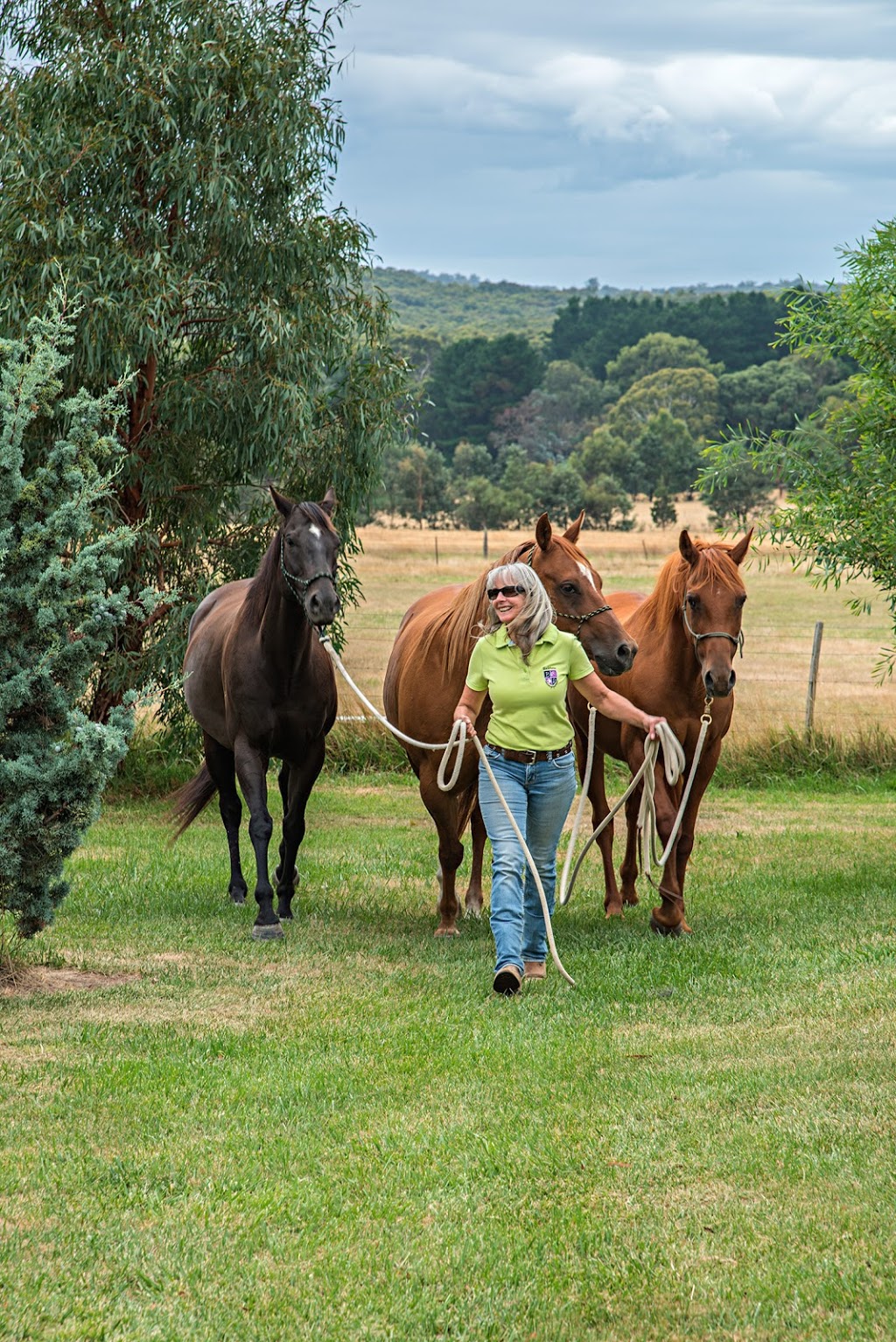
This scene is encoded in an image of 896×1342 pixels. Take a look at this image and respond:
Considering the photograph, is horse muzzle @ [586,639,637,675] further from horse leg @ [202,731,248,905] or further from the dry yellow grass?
horse leg @ [202,731,248,905]

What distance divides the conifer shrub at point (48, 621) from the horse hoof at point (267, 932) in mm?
1758

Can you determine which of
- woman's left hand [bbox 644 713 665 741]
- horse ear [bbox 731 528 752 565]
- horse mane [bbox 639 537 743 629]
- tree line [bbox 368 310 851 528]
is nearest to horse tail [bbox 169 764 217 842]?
horse mane [bbox 639 537 743 629]

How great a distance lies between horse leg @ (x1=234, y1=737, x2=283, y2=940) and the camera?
811 cm

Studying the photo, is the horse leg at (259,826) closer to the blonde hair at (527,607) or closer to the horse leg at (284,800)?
the horse leg at (284,800)

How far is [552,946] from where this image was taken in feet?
21.5

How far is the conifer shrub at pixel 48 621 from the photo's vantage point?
243 inches

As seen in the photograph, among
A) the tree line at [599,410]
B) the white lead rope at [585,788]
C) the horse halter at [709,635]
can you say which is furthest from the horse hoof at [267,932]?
the tree line at [599,410]

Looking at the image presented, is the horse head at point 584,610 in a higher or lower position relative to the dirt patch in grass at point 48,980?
higher

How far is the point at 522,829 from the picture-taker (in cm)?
677

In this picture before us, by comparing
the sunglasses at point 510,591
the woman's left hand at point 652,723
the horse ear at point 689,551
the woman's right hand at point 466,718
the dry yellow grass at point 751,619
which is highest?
the horse ear at point 689,551

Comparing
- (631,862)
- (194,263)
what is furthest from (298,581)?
(194,263)

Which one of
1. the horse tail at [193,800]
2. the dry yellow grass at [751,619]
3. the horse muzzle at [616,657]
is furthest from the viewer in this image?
the dry yellow grass at [751,619]

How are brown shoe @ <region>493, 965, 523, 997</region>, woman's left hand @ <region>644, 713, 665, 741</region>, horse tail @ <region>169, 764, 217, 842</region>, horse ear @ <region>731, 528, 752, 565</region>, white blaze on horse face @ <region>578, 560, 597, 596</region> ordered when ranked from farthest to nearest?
horse tail @ <region>169, 764, 217, 842</region> → horse ear @ <region>731, 528, 752, 565</region> → white blaze on horse face @ <region>578, 560, 597, 596</region> → woman's left hand @ <region>644, 713, 665, 741</region> → brown shoe @ <region>493, 965, 523, 997</region>

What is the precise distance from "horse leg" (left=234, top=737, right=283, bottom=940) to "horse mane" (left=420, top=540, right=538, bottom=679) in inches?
49.5
